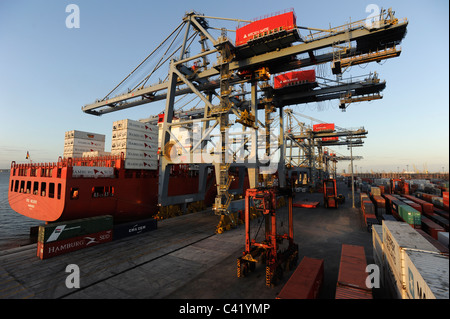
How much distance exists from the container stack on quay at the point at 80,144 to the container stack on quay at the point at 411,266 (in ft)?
110

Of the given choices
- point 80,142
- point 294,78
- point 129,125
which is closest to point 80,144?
point 80,142

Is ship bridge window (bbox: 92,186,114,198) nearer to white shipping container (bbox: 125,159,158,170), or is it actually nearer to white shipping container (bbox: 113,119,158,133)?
white shipping container (bbox: 125,159,158,170)

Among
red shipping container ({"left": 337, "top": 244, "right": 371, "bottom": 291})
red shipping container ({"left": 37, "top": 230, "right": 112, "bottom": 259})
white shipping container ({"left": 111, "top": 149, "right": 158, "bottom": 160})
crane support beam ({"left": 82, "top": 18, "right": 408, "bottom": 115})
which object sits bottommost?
red shipping container ({"left": 37, "top": 230, "right": 112, "bottom": 259})

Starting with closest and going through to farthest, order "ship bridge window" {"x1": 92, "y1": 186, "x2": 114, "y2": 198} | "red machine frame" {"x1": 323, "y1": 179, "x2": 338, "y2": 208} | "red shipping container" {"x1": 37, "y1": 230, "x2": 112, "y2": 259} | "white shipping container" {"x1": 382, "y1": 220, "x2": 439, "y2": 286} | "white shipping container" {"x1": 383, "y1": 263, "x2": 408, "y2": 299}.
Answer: "white shipping container" {"x1": 383, "y1": 263, "x2": 408, "y2": 299} → "white shipping container" {"x1": 382, "y1": 220, "x2": 439, "y2": 286} → "red shipping container" {"x1": 37, "y1": 230, "x2": 112, "y2": 259} → "ship bridge window" {"x1": 92, "y1": 186, "x2": 114, "y2": 198} → "red machine frame" {"x1": 323, "y1": 179, "x2": 338, "y2": 208}

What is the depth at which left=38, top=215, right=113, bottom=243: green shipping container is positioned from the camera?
48.7 ft

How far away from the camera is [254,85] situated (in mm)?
33031

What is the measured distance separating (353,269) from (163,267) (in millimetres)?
10966

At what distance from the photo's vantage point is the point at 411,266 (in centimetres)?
759

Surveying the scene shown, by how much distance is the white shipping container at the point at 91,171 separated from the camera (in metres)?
21.1

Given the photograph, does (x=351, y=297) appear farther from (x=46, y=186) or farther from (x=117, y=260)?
(x=46, y=186)

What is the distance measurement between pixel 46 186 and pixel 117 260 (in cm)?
1468

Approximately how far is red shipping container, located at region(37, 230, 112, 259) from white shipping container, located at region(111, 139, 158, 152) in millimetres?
10889

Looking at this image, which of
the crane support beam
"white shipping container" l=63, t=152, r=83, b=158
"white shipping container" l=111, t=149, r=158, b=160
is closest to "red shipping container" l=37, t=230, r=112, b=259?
"white shipping container" l=111, t=149, r=158, b=160

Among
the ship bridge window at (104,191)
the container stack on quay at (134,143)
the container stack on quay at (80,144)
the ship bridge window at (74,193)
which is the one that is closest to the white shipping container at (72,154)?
the container stack on quay at (80,144)
